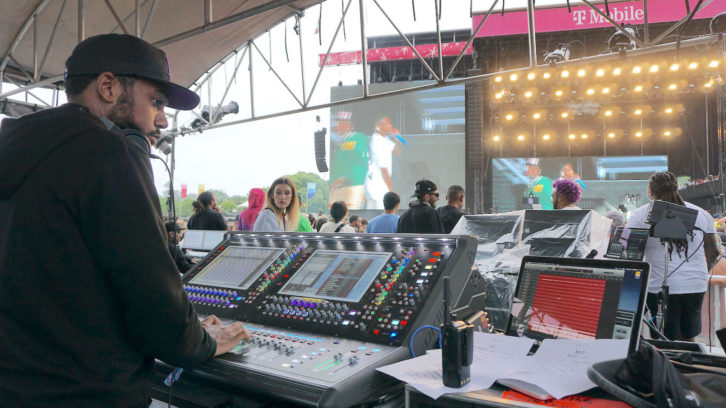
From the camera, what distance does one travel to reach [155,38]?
524 centimetres

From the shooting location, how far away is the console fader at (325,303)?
1.04 m

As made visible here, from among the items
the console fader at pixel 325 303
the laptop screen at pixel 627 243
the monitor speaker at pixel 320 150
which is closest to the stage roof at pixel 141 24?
the console fader at pixel 325 303

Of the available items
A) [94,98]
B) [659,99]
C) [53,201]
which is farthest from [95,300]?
[659,99]

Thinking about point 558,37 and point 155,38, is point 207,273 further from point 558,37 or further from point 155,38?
point 558,37

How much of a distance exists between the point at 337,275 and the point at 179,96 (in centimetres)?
68

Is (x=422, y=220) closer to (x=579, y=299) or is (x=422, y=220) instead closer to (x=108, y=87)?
(x=579, y=299)

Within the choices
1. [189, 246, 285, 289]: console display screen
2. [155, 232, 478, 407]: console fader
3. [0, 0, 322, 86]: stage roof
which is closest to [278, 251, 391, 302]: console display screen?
[155, 232, 478, 407]: console fader

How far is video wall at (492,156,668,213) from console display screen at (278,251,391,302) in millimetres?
10876

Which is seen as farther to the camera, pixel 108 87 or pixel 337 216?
pixel 337 216

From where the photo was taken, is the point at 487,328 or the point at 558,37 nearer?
the point at 487,328

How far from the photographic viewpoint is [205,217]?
4.49 m

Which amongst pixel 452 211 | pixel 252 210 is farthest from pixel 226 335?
pixel 452 211

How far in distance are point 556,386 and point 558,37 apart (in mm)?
12341

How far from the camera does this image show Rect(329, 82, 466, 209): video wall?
12312 mm
